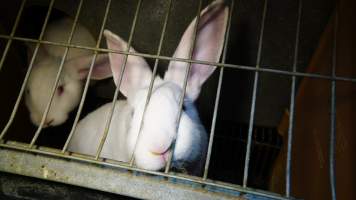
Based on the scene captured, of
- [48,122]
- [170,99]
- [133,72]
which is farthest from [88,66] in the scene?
[170,99]

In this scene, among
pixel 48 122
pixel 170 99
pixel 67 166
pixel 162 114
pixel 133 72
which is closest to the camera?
pixel 67 166

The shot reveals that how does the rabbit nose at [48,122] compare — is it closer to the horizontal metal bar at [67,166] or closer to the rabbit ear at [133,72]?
the rabbit ear at [133,72]

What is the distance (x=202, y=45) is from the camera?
2092mm

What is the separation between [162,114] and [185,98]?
1.66ft

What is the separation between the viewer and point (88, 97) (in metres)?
3.32

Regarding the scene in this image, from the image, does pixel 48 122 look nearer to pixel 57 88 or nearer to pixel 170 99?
pixel 57 88

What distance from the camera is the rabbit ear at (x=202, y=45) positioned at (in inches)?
75.4

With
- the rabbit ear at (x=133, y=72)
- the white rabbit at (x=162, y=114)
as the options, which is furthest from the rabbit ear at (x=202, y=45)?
the rabbit ear at (x=133, y=72)

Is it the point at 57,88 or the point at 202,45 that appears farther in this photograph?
the point at 57,88

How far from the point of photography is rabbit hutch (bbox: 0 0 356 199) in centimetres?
126

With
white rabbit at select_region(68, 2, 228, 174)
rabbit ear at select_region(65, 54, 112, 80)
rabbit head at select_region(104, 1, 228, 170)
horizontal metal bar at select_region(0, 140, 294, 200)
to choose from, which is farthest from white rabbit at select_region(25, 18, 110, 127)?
horizontal metal bar at select_region(0, 140, 294, 200)

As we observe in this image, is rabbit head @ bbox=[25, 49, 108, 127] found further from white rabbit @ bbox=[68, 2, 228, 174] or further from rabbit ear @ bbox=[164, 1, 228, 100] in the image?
rabbit ear @ bbox=[164, 1, 228, 100]

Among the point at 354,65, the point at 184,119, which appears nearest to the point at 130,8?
the point at 184,119

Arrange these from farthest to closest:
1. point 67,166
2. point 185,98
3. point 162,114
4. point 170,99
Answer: point 185,98 → point 170,99 → point 162,114 → point 67,166
